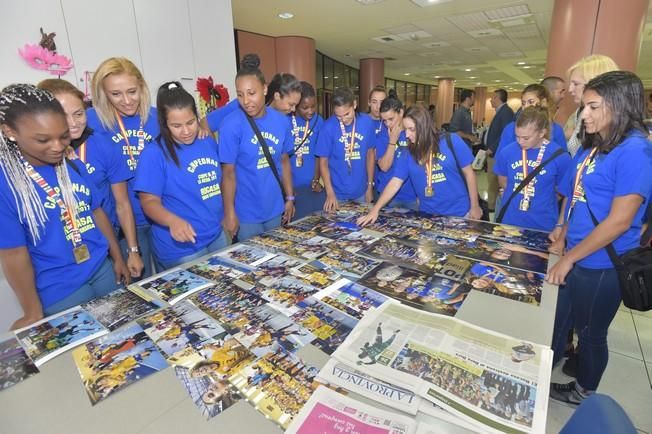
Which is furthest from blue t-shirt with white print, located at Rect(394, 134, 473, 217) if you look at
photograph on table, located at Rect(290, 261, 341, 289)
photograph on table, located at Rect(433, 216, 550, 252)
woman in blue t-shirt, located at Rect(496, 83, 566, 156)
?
photograph on table, located at Rect(290, 261, 341, 289)

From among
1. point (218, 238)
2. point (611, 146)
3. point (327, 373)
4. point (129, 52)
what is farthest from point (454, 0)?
point (327, 373)

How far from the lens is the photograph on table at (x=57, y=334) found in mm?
923

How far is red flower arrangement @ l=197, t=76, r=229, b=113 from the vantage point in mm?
3355

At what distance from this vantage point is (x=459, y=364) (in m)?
0.85

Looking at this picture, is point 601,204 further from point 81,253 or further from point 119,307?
point 81,253

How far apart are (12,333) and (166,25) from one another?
291 centimetres

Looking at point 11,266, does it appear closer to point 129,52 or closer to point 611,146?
point 611,146

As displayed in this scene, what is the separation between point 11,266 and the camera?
111cm

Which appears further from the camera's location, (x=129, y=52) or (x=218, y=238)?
(x=129, y=52)

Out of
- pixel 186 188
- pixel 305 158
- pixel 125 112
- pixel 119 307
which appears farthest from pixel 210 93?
pixel 119 307

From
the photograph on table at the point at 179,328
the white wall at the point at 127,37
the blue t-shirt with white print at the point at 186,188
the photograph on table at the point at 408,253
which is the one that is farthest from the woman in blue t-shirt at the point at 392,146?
the white wall at the point at 127,37

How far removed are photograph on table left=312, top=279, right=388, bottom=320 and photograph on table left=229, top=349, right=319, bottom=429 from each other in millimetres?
262

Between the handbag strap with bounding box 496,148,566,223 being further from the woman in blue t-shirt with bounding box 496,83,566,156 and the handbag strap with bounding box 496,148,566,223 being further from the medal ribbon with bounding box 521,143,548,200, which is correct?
the woman in blue t-shirt with bounding box 496,83,566,156

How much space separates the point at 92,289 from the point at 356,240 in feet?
3.57
